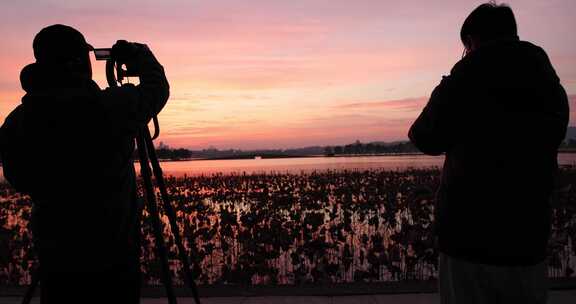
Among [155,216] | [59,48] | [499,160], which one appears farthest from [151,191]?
[499,160]

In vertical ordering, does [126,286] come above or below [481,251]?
below

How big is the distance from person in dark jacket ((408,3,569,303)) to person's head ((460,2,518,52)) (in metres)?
0.01

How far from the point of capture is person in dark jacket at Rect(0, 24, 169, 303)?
6.76 feet

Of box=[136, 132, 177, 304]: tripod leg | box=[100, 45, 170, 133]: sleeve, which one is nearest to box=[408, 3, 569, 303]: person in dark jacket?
box=[100, 45, 170, 133]: sleeve

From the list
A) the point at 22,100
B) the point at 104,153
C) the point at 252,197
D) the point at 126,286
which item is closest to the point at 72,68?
the point at 22,100

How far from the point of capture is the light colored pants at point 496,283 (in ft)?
6.83

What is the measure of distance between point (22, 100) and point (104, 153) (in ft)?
1.50

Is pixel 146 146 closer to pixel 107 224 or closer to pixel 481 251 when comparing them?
pixel 107 224

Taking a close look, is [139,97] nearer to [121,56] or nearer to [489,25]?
[121,56]

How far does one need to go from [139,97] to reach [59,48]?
404mm

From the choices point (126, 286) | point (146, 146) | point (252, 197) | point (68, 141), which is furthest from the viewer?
point (252, 197)

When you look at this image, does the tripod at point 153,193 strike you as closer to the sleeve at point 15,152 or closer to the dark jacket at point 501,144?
the sleeve at point 15,152

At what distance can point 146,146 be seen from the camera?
2850mm

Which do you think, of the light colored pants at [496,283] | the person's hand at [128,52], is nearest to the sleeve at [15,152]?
the person's hand at [128,52]
